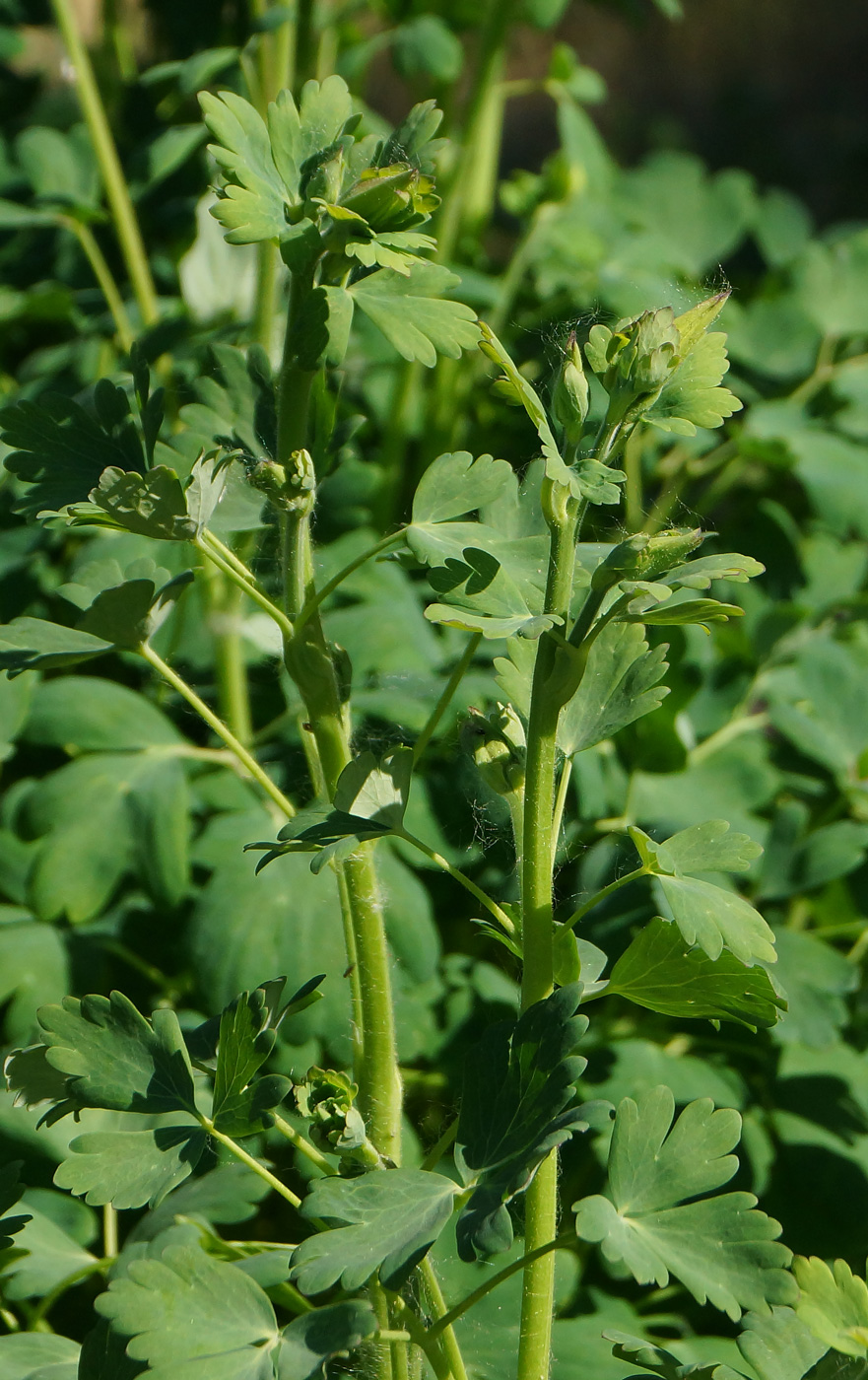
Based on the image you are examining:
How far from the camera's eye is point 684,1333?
766 mm

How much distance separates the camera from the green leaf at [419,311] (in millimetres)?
495

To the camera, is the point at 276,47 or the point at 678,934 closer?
the point at 678,934

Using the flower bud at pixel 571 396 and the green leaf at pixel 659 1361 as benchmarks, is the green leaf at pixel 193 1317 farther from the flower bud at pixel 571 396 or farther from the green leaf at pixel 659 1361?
the flower bud at pixel 571 396

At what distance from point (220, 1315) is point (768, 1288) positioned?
8.4 inches

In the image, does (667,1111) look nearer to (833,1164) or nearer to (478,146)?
(833,1164)

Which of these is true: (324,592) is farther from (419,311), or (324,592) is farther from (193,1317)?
(193,1317)

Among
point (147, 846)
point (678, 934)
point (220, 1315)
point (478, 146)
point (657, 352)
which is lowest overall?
point (147, 846)

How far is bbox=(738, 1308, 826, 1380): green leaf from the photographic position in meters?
0.46

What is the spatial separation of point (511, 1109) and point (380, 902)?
124 millimetres

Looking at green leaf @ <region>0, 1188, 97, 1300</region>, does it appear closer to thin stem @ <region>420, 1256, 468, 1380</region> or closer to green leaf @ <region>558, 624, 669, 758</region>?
thin stem @ <region>420, 1256, 468, 1380</region>

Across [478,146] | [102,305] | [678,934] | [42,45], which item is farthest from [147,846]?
[42,45]

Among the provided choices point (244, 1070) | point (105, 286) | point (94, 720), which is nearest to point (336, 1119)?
point (244, 1070)

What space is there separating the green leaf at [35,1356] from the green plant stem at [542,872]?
0.22m

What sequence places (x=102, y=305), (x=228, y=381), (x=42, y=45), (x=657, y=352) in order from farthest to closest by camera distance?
(x=42, y=45) < (x=102, y=305) < (x=228, y=381) < (x=657, y=352)
